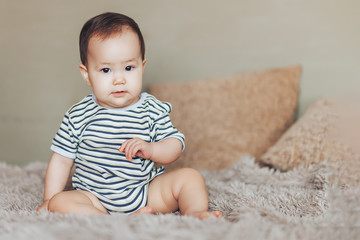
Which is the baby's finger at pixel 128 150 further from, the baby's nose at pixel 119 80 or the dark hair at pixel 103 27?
the dark hair at pixel 103 27

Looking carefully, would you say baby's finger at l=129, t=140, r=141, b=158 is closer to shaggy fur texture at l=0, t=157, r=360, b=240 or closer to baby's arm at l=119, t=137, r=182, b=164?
baby's arm at l=119, t=137, r=182, b=164

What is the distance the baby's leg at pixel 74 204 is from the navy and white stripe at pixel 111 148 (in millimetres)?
47

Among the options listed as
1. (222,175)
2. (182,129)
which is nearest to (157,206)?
(222,175)

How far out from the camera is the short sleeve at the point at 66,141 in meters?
1.09

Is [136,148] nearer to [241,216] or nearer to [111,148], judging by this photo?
[111,148]

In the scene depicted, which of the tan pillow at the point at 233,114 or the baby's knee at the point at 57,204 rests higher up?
the tan pillow at the point at 233,114

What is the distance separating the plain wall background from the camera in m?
1.56

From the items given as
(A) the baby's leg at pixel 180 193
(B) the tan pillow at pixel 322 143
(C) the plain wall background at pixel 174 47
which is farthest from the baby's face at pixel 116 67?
(C) the plain wall background at pixel 174 47

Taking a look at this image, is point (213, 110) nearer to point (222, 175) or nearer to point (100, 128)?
point (222, 175)

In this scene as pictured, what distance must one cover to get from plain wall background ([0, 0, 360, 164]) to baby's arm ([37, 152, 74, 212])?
78cm

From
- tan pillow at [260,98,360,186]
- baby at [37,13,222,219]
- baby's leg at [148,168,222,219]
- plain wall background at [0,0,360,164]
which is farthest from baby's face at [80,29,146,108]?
plain wall background at [0,0,360,164]

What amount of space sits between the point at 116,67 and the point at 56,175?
1.17 feet

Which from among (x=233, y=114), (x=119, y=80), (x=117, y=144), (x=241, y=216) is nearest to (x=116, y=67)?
(x=119, y=80)

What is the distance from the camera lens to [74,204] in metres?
0.95
